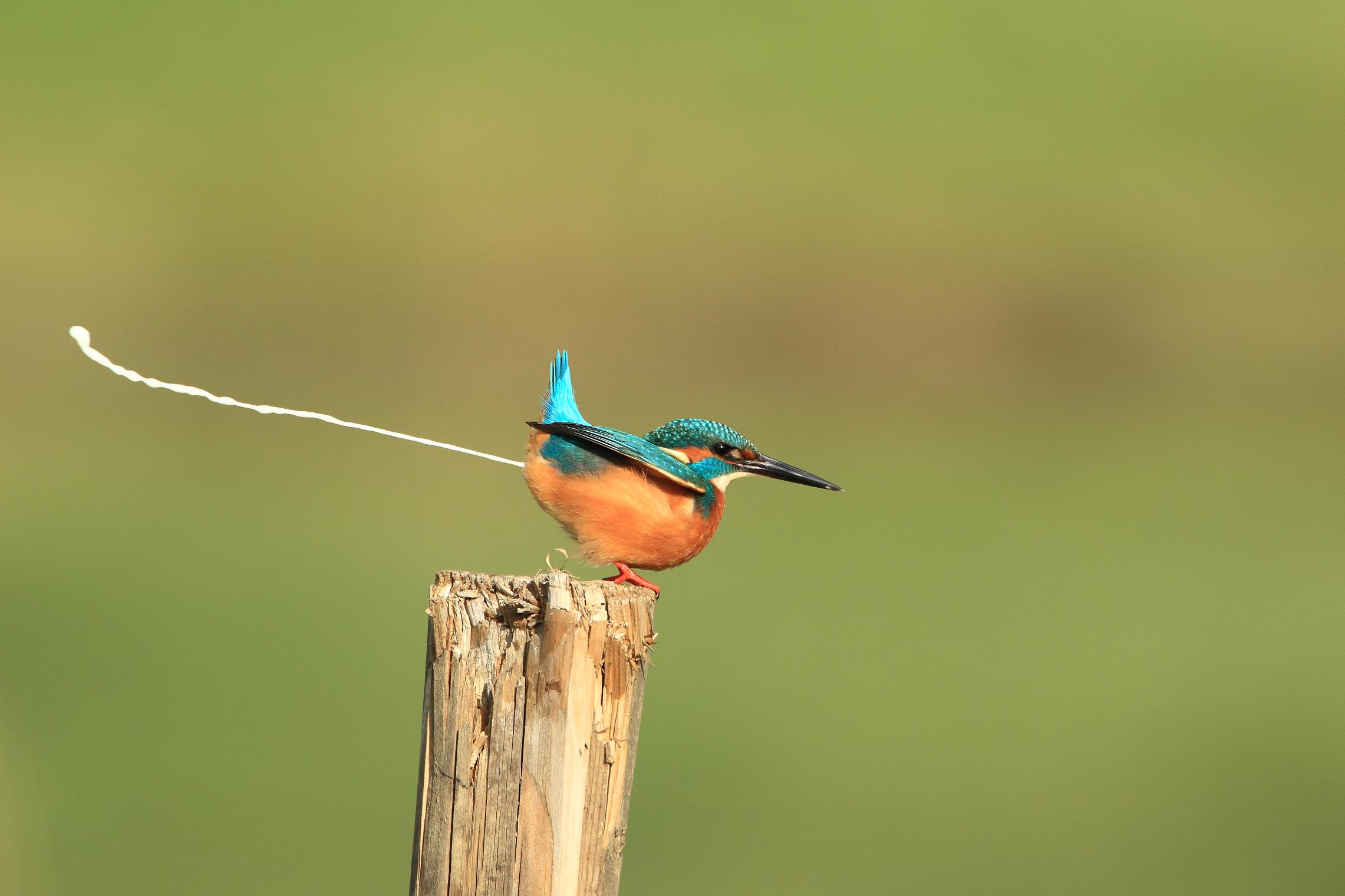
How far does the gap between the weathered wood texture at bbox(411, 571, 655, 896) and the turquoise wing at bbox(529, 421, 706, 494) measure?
2.24 feet

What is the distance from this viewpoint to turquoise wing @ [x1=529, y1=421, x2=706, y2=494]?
321 cm

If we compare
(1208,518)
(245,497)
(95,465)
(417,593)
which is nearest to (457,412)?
(245,497)

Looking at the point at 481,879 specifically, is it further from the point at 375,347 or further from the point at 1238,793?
the point at 375,347

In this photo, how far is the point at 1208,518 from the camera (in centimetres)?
1241

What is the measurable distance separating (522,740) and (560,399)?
3.79ft

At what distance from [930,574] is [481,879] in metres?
8.48

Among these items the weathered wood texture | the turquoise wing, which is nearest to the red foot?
the turquoise wing

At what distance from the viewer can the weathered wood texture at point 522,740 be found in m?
2.50

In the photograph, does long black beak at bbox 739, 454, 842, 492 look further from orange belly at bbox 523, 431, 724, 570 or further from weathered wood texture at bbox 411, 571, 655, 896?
weathered wood texture at bbox 411, 571, 655, 896

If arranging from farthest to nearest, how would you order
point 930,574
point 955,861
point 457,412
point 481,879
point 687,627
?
point 457,412, point 930,574, point 687,627, point 955,861, point 481,879

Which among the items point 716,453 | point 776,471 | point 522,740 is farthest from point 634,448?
point 522,740

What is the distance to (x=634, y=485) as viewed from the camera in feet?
10.6

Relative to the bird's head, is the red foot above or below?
below

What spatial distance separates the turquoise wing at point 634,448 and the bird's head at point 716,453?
0.09 m
